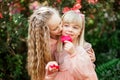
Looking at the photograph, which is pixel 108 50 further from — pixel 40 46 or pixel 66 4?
pixel 40 46

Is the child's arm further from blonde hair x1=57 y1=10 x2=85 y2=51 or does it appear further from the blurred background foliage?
the blurred background foliage

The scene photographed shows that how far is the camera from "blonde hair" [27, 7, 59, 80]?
171 inches

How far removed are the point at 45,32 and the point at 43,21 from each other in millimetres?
109

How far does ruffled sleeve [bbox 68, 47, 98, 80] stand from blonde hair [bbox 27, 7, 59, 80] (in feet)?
0.80

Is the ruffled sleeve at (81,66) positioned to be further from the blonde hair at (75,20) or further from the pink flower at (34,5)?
the pink flower at (34,5)

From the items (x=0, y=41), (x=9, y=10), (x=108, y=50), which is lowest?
(x=108, y=50)

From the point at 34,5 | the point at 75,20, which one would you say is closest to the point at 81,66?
the point at 75,20

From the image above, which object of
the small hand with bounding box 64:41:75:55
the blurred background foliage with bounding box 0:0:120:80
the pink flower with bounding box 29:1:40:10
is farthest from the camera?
the pink flower with bounding box 29:1:40:10

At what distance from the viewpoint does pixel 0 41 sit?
261 inches

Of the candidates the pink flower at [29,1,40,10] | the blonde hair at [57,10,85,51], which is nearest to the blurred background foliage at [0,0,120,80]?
the pink flower at [29,1,40,10]

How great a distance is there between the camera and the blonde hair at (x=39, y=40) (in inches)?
171

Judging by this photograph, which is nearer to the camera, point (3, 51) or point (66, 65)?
point (66, 65)

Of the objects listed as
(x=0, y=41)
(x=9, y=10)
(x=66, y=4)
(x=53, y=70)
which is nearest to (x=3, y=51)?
(x=0, y=41)

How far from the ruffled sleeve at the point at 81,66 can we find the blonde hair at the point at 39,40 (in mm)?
243
